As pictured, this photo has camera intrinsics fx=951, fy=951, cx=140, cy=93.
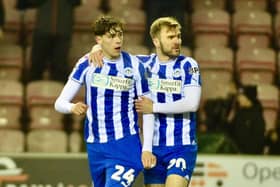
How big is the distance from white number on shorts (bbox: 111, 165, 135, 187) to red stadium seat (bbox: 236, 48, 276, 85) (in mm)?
4360

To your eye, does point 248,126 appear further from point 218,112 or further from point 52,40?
point 52,40

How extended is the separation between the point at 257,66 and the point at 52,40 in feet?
7.36

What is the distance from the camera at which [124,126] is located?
20.2 feet

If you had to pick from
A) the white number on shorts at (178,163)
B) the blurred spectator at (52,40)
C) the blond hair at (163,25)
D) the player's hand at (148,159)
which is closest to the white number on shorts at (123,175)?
the player's hand at (148,159)

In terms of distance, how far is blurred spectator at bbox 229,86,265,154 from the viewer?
354 inches

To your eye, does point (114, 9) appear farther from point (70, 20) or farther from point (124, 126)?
point (124, 126)

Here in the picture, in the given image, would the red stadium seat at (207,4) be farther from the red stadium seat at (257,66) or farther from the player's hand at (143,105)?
the player's hand at (143,105)

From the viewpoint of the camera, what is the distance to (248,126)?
29.5 feet

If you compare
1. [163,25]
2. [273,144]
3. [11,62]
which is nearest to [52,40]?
[11,62]

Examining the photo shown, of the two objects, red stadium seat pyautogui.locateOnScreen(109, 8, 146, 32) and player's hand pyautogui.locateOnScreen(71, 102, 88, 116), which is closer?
player's hand pyautogui.locateOnScreen(71, 102, 88, 116)

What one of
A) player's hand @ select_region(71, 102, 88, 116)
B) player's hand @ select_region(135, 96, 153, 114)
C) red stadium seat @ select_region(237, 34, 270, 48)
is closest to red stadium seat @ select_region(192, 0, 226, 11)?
red stadium seat @ select_region(237, 34, 270, 48)

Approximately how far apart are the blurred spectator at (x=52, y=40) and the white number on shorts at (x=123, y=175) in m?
3.78

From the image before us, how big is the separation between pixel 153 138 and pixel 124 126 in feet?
0.91

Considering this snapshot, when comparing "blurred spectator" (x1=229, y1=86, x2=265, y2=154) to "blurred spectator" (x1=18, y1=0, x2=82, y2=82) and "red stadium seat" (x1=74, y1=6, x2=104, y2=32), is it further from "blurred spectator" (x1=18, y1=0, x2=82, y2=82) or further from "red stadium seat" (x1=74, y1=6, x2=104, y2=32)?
"red stadium seat" (x1=74, y1=6, x2=104, y2=32)
